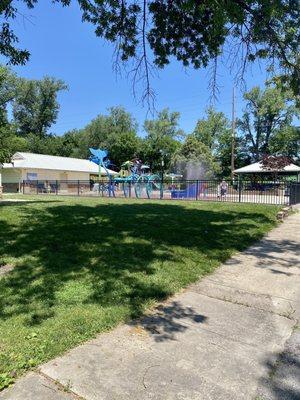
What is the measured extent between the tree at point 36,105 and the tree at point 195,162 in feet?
73.5

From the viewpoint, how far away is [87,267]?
5.48 meters

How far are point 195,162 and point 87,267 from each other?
4386cm

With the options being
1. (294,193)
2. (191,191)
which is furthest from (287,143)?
(294,193)

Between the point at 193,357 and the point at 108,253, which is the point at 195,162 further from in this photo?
the point at 193,357

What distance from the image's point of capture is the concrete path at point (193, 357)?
283 cm

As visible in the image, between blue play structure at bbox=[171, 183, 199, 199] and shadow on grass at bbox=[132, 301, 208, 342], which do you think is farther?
blue play structure at bbox=[171, 183, 199, 199]

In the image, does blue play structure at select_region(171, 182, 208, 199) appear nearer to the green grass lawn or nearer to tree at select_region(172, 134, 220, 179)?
the green grass lawn

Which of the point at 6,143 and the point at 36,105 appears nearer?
the point at 6,143

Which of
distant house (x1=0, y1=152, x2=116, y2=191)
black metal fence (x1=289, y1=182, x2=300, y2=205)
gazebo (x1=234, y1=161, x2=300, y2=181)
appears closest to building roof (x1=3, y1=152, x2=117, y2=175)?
distant house (x1=0, y1=152, x2=116, y2=191)

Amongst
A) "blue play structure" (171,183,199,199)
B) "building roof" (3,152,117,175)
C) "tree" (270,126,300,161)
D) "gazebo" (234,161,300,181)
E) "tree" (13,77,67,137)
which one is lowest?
"blue play structure" (171,183,199,199)

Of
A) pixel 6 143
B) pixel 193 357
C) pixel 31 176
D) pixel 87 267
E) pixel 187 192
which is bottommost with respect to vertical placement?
pixel 193 357

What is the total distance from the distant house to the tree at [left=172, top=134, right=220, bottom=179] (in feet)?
34.4

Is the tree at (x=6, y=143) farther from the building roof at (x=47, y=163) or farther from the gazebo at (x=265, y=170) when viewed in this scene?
the gazebo at (x=265, y=170)

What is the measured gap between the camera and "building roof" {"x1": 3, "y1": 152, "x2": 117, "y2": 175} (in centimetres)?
3925
